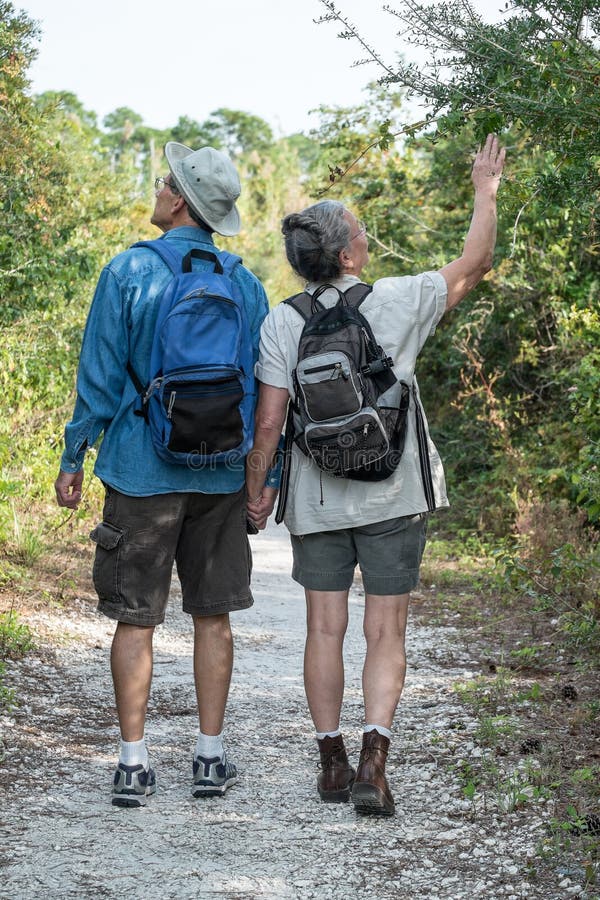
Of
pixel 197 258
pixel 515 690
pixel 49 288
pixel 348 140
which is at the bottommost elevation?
pixel 515 690

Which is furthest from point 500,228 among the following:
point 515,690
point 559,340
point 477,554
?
point 515,690

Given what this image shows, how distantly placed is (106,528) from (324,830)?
121cm

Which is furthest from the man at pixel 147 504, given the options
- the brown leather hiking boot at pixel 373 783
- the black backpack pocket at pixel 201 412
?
the brown leather hiking boot at pixel 373 783

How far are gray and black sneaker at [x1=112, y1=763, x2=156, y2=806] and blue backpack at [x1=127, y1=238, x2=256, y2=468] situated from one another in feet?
3.45

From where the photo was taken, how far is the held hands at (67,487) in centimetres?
366

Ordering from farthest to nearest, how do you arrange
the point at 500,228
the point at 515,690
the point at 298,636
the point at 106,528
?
the point at 500,228 → the point at 298,636 → the point at 515,690 → the point at 106,528

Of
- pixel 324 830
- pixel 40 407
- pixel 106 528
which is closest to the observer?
pixel 324 830

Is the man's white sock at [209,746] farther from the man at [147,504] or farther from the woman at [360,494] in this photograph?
the woman at [360,494]

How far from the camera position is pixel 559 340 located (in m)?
8.63

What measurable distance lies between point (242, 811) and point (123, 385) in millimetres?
1486

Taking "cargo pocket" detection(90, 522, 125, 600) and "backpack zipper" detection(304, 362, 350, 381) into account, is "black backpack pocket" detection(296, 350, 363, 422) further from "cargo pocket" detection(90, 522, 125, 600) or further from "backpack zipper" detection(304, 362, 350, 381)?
"cargo pocket" detection(90, 522, 125, 600)

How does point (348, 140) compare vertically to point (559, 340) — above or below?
above

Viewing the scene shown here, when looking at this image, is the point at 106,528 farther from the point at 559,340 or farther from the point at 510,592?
the point at 559,340

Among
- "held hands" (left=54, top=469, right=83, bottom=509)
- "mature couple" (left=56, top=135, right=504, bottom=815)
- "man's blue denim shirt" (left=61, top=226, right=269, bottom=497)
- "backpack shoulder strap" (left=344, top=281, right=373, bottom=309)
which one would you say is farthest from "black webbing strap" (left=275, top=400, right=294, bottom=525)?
"held hands" (left=54, top=469, right=83, bottom=509)
